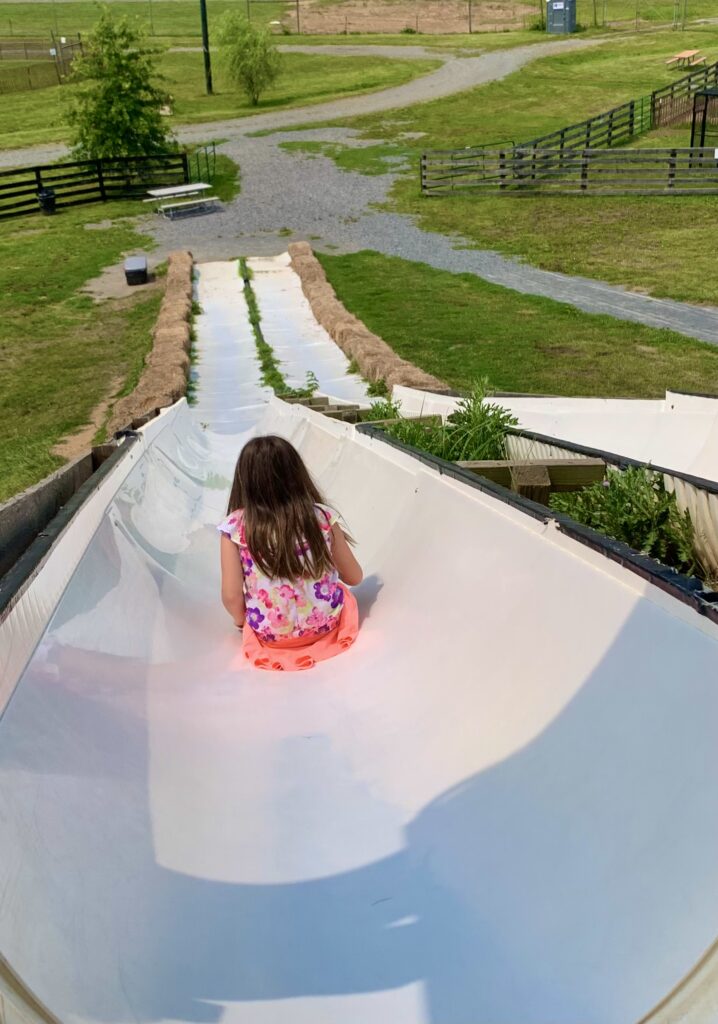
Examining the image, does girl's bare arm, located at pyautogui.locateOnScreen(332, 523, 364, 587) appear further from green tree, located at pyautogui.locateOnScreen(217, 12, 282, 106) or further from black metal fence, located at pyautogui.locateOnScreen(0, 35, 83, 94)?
black metal fence, located at pyautogui.locateOnScreen(0, 35, 83, 94)

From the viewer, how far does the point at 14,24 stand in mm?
74312

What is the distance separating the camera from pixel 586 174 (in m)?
24.7

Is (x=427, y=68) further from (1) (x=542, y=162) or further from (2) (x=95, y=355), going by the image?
(2) (x=95, y=355)

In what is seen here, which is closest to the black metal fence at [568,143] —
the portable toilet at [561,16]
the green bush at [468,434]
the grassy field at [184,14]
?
the green bush at [468,434]

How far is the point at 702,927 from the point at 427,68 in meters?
55.6

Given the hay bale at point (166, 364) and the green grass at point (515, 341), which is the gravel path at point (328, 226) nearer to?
the green grass at point (515, 341)

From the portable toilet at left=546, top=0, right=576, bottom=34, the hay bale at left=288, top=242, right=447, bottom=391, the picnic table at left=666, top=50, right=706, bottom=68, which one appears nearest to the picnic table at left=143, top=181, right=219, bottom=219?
the hay bale at left=288, top=242, right=447, bottom=391

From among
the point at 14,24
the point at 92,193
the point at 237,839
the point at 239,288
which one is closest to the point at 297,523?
the point at 237,839

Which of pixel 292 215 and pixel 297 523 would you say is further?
pixel 292 215

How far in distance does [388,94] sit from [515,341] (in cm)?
3555

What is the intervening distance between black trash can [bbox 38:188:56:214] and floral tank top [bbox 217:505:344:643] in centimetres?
2537

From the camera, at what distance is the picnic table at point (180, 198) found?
84.3ft

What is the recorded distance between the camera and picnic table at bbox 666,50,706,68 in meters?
43.9

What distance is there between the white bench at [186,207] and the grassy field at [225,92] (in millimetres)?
15152
